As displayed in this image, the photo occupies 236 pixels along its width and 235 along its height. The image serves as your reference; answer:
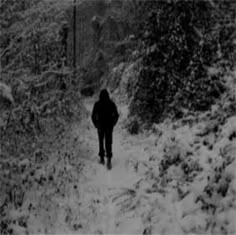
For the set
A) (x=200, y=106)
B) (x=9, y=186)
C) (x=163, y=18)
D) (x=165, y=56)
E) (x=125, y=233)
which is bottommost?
(x=125, y=233)

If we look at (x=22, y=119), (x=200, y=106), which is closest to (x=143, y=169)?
(x=200, y=106)

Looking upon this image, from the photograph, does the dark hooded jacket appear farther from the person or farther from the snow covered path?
the snow covered path

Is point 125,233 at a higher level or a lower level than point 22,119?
lower

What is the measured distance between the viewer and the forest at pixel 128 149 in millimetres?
5953

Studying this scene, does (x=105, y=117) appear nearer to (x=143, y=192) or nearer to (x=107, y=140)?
(x=107, y=140)

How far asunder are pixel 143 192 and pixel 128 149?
5320 millimetres

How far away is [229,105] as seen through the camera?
796 cm

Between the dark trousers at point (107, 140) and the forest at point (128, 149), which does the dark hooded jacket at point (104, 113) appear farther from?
the forest at point (128, 149)

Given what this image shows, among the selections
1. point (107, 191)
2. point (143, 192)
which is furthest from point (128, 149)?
point (143, 192)

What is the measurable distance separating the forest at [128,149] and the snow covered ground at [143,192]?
2 centimetres

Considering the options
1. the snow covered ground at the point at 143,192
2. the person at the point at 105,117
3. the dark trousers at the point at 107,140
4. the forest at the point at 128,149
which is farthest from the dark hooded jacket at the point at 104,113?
the snow covered ground at the point at 143,192

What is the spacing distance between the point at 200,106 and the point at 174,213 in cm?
444

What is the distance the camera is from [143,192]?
7188 mm

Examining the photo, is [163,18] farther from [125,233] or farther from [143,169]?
[125,233]
